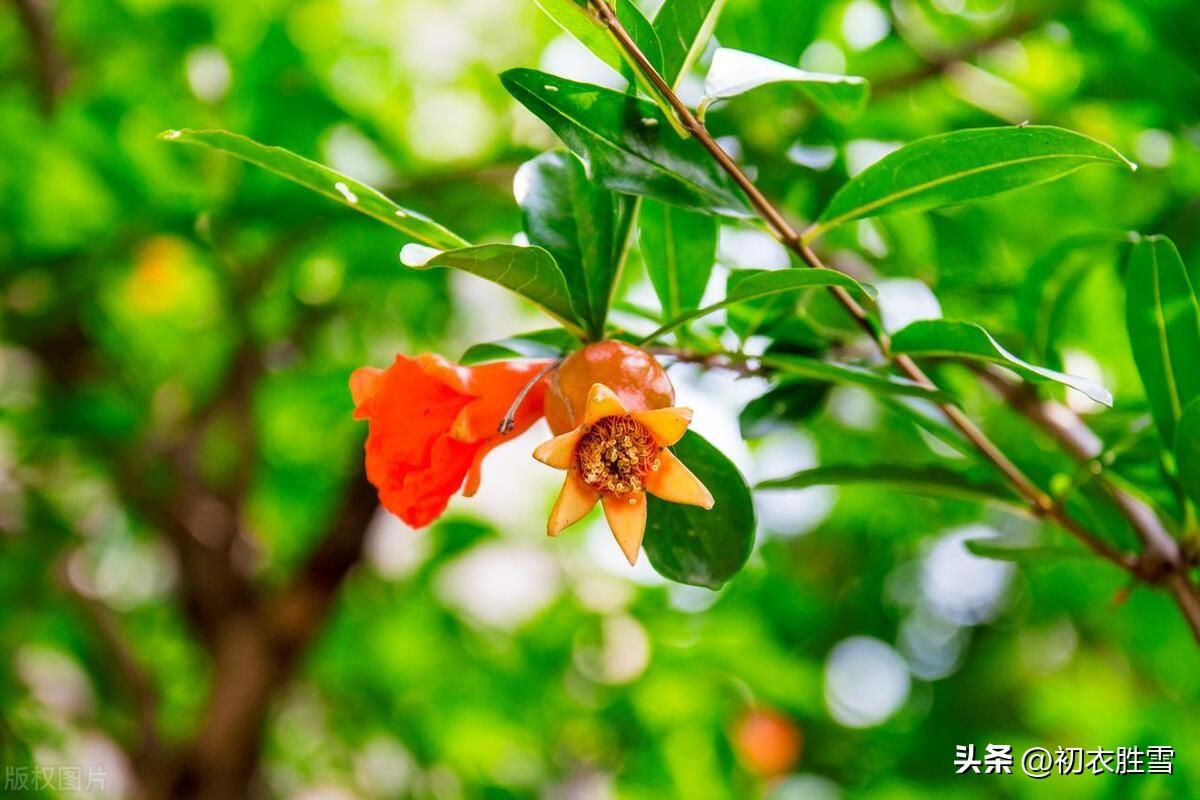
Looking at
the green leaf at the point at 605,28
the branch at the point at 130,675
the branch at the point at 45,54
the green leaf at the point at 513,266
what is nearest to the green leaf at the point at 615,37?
the green leaf at the point at 605,28

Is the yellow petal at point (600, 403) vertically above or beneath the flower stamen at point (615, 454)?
above

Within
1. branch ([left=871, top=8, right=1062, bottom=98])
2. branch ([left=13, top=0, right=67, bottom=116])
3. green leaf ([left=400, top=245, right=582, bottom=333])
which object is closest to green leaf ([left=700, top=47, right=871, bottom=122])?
green leaf ([left=400, top=245, right=582, bottom=333])

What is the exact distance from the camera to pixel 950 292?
845 millimetres

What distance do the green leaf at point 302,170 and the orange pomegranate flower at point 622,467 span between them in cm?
15

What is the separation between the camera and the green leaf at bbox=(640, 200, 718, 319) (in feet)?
2.14

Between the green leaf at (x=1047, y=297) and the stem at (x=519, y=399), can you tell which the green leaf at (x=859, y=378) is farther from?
the green leaf at (x=1047, y=297)

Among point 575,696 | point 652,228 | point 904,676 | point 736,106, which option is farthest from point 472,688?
point 652,228

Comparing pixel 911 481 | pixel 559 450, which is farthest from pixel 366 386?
pixel 911 481

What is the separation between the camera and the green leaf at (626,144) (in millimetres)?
515

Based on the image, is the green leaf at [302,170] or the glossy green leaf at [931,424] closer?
the green leaf at [302,170]

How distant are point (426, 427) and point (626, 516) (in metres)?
0.13

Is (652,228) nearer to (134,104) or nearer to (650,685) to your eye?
(134,104)

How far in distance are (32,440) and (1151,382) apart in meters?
1.68

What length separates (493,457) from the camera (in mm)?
2484
